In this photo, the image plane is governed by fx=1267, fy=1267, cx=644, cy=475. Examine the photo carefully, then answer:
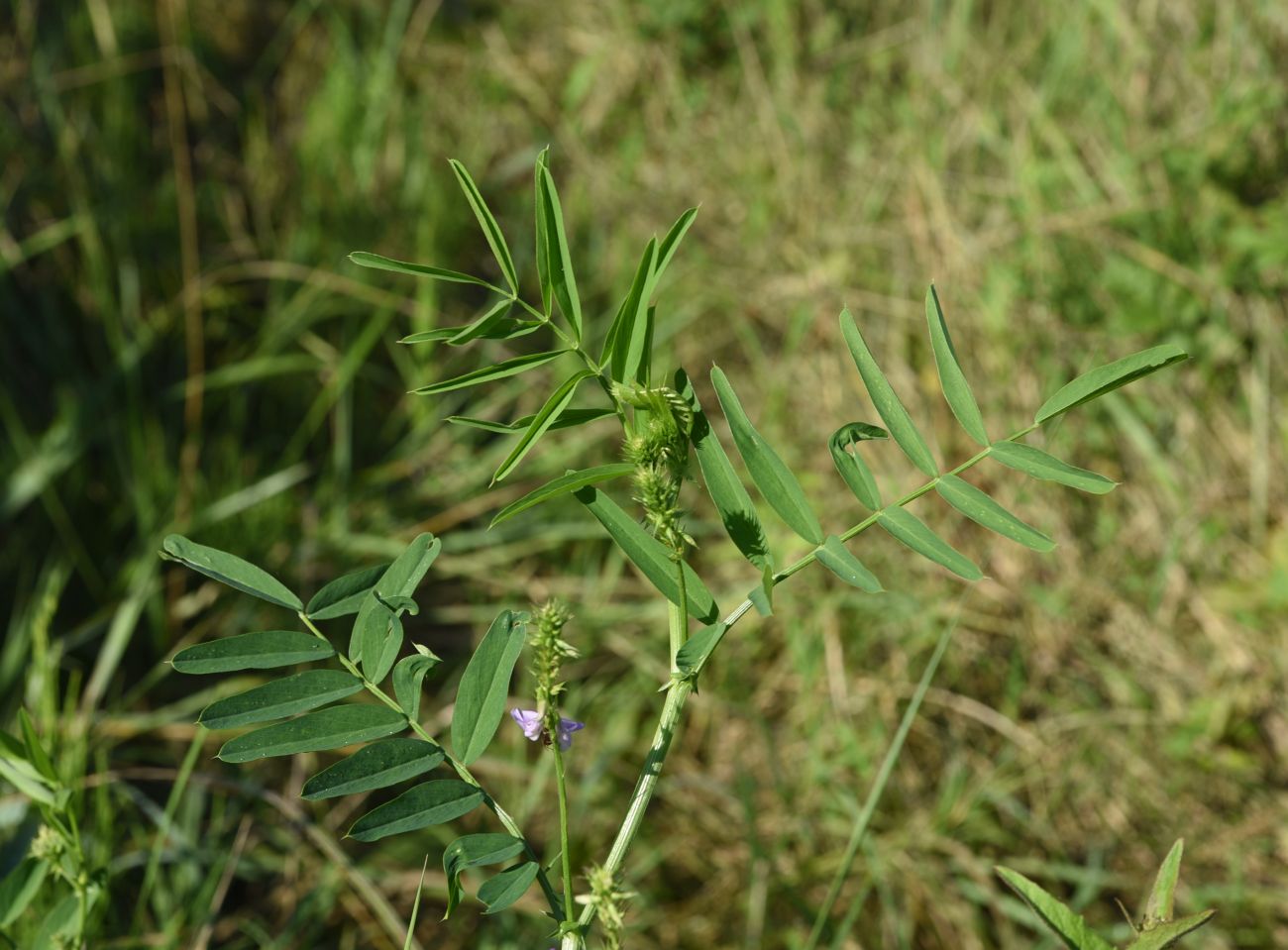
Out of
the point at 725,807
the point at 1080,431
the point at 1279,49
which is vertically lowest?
the point at 725,807

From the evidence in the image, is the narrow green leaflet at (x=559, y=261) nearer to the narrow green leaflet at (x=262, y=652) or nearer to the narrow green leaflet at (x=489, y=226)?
the narrow green leaflet at (x=489, y=226)

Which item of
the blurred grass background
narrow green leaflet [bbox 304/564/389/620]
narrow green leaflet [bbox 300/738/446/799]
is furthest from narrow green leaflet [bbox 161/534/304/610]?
the blurred grass background

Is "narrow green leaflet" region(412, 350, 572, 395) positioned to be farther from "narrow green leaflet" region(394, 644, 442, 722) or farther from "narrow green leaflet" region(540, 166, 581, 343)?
"narrow green leaflet" region(394, 644, 442, 722)

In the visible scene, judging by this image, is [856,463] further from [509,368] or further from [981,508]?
[509,368]

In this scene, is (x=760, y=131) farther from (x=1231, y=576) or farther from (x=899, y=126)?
(x=1231, y=576)

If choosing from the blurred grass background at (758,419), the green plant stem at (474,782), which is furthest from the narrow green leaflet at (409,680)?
the blurred grass background at (758,419)

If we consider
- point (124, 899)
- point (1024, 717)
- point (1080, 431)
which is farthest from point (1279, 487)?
point (124, 899)

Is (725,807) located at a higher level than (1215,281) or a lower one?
lower

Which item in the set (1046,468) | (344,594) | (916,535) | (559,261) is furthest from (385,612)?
(1046,468)
